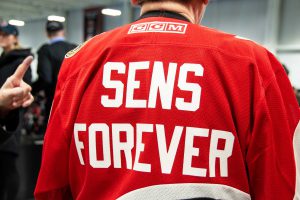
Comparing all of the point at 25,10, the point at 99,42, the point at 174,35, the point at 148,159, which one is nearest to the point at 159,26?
the point at 174,35

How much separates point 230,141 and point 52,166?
1.54 feet

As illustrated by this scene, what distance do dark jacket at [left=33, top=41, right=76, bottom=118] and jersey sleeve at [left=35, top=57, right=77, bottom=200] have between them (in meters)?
2.48

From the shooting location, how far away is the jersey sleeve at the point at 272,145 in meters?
0.73

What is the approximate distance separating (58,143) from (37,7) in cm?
1217

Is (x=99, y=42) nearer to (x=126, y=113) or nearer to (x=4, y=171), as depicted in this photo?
(x=126, y=113)

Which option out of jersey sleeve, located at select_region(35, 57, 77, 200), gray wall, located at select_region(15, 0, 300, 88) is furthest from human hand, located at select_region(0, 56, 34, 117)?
gray wall, located at select_region(15, 0, 300, 88)

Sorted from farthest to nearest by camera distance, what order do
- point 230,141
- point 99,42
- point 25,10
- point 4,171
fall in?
point 25,10, point 4,171, point 99,42, point 230,141

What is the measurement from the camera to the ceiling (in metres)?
10.8

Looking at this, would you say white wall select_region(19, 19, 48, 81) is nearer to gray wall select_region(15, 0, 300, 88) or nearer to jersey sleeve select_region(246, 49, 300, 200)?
gray wall select_region(15, 0, 300, 88)

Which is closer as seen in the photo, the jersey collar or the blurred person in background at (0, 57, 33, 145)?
the jersey collar

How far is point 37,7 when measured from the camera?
468 inches

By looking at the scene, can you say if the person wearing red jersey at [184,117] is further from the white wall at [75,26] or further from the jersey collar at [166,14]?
the white wall at [75,26]

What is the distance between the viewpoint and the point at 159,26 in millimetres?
799

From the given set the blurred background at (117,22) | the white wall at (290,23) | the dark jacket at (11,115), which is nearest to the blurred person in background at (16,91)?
the dark jacket at (11,115)
